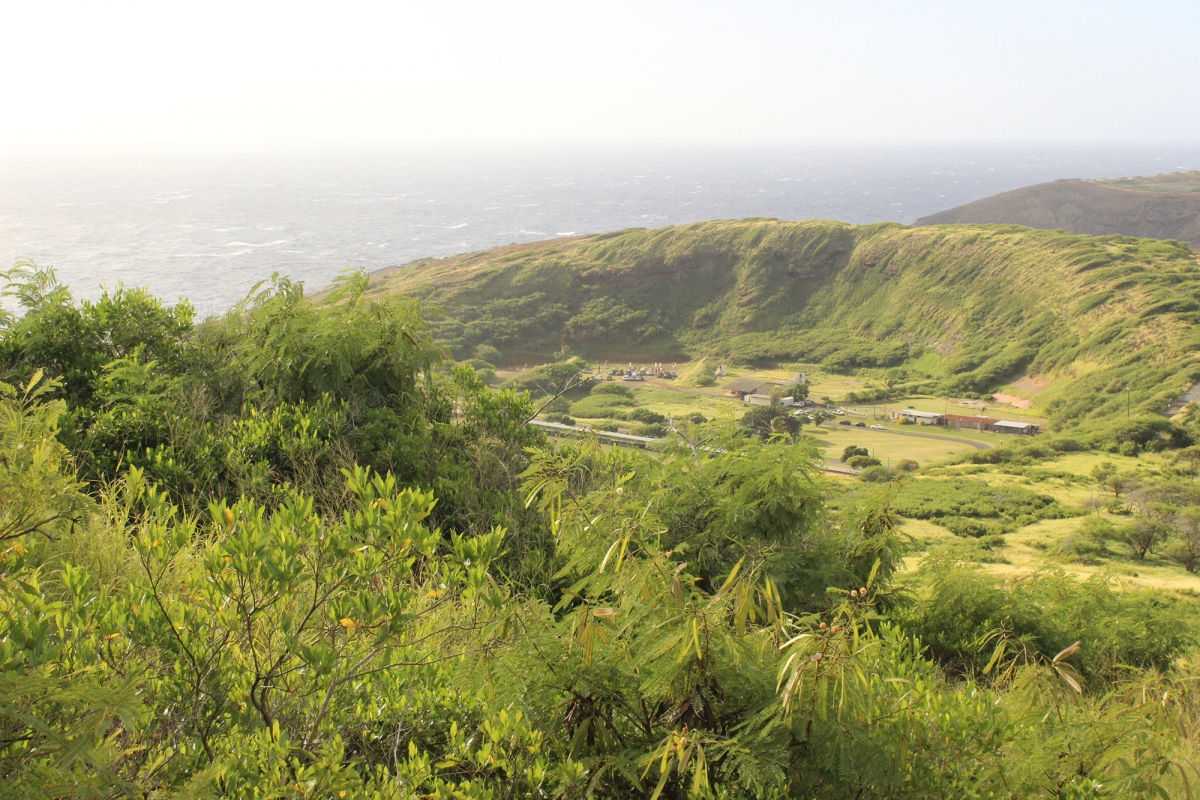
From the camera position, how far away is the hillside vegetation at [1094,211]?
11644cm

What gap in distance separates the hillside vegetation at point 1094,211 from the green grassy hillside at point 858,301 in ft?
194

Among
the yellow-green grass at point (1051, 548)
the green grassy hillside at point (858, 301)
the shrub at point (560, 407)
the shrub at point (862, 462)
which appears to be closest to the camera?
the yellow-green grass at point (1051, 548)

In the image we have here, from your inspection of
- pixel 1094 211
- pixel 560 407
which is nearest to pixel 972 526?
pixel 560 407

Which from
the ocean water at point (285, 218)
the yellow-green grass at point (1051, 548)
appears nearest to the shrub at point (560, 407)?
the ocean water at point (285, 218)

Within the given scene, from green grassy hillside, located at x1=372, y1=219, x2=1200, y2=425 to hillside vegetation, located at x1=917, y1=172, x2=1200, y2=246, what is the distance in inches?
2325

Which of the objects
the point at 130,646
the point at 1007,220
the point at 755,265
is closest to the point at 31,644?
the point at 130,646

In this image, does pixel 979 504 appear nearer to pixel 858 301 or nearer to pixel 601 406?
pixel 601 406

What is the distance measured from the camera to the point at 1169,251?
203 ft

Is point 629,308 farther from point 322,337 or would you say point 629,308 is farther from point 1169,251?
point 322,337

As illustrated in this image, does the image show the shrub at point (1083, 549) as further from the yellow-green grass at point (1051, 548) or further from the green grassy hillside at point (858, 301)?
the green grassy hillside at point (858, 301)

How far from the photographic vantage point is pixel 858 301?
70.7 meters

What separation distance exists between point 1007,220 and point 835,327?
7300 centimetres

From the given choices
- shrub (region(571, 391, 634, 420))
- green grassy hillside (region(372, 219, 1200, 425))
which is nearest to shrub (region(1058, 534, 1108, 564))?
green grassy hillside (region(372, 219, 1200, 425))

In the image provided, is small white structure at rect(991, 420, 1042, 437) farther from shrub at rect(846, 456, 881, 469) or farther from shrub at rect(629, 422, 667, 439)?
shrub at rect(629, 422, 667, 439)
